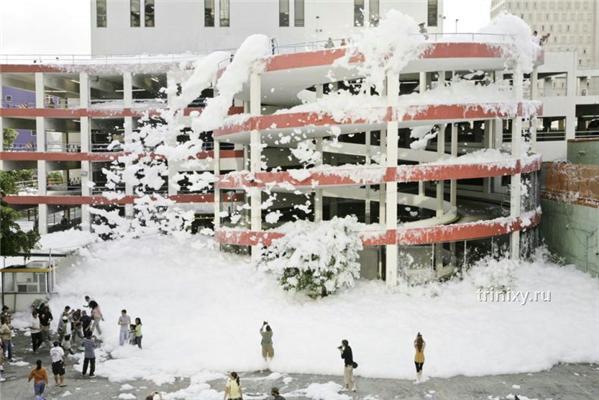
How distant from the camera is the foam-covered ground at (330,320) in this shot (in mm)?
20219

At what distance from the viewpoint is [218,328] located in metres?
23.2

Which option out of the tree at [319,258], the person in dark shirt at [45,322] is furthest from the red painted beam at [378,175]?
the person in dark shirt at [45,322]

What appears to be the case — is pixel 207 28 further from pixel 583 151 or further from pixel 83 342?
pixel 83 342

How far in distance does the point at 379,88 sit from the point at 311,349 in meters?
13.3

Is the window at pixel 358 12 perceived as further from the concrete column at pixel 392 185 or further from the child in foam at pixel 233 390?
the child in foam at pixel 233 390

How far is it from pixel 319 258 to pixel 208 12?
2822 cm

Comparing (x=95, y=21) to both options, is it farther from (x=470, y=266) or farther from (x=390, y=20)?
Result: (x=470, y=266)

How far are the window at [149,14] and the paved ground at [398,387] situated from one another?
3299 cm

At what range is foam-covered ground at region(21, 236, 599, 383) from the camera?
20.2m

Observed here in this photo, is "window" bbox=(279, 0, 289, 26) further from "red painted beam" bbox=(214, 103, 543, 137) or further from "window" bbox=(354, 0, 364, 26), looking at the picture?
"red painted beam" bbox=(214, 103, 543, 137)

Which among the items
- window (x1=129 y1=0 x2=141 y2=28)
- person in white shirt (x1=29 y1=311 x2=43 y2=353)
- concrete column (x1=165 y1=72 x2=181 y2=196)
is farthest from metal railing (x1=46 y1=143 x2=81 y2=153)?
person in white shirt (x1=29 y1=311 x2=43 y2=353)

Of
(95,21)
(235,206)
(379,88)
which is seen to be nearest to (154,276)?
(235,206)

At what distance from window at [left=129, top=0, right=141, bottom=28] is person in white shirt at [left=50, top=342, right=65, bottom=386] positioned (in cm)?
3383

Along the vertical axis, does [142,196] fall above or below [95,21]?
below
